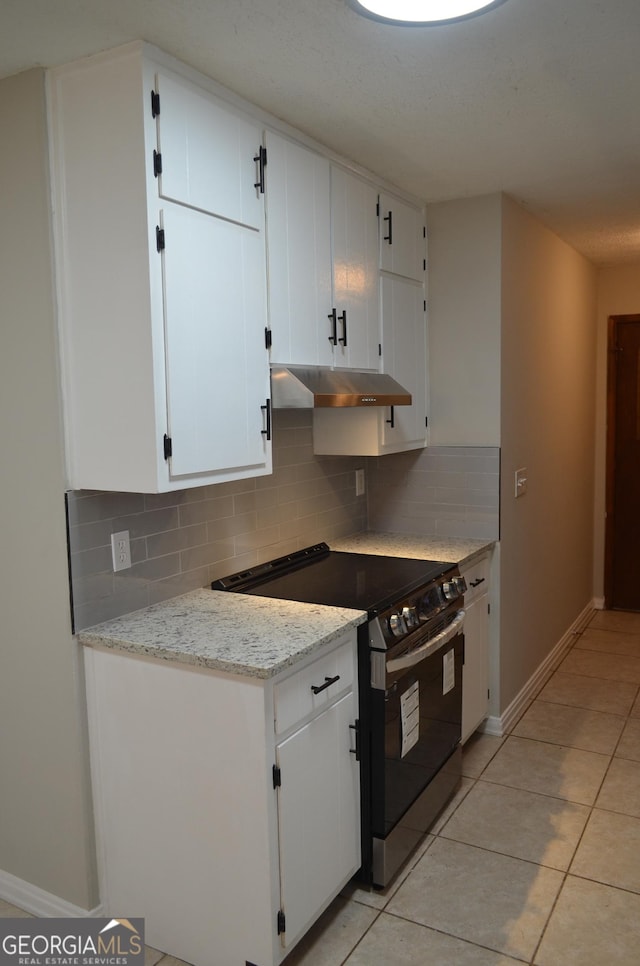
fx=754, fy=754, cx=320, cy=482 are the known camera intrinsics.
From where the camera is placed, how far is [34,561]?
221 centimetres

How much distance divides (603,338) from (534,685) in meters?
2.60

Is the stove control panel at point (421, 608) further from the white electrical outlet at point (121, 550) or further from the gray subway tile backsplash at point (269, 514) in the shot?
the white electrical outlet at point (121, 550)

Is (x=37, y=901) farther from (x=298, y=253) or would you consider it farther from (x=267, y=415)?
(x=298, y=253)

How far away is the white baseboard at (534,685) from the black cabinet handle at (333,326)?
76.4 inches

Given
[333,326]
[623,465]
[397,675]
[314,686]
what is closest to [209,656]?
[314,686]

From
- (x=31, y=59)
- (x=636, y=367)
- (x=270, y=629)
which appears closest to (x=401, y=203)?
(x=31, y=59)

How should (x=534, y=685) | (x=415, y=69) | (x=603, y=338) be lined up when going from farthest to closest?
(x=603, y=338) < (x=534, y=685) < (x=415, y=69)

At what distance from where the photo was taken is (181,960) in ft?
6.99

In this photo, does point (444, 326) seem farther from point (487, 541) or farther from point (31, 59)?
point (31, 59)

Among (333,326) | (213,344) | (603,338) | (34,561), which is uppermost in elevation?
(603,338)

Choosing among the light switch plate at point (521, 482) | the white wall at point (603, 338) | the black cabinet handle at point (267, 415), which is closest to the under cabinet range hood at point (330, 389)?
the black cabinet handle at point (267, 415)

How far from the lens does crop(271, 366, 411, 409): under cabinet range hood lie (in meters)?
2.45

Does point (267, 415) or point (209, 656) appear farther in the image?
point (267, 415)

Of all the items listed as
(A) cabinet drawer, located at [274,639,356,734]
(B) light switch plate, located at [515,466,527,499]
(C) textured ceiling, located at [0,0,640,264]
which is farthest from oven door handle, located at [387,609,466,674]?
(C) textured ceiling, located at [0,0,640,264]
